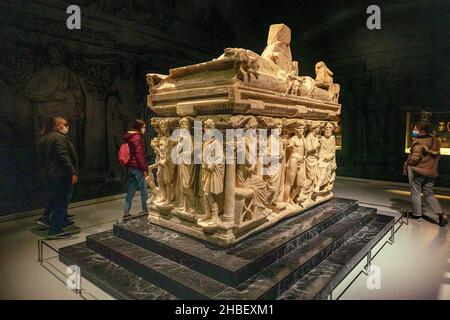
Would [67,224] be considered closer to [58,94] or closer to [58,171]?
[58,171]

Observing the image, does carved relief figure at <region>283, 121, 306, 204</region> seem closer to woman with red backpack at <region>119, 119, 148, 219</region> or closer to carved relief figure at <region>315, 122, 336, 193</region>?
carved relief figure at <region>315, 122, 336, 193</region>

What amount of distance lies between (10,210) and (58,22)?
373 cm

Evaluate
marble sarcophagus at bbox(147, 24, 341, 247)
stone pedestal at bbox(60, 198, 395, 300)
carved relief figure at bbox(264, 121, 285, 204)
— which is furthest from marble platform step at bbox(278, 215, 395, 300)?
carved relief figure at bbox(264, 121, 285, 204)

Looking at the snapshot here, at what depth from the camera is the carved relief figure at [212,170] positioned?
3.33 m

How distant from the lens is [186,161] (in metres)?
3.69

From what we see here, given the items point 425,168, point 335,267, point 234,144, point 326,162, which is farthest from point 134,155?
point 425,168

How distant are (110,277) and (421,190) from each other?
5.44 m

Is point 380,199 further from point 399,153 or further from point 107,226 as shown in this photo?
point 107,226

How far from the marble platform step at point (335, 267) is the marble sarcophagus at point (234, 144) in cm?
81

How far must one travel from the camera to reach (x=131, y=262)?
337 cm

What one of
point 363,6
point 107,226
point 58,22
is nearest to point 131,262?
point 107,226

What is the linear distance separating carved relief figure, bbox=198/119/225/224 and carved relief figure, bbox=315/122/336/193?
2.32 meters

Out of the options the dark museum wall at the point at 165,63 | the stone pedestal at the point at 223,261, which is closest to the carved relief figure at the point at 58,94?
the dark museum wall at the point at 165,63

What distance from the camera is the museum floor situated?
10.3 ft
